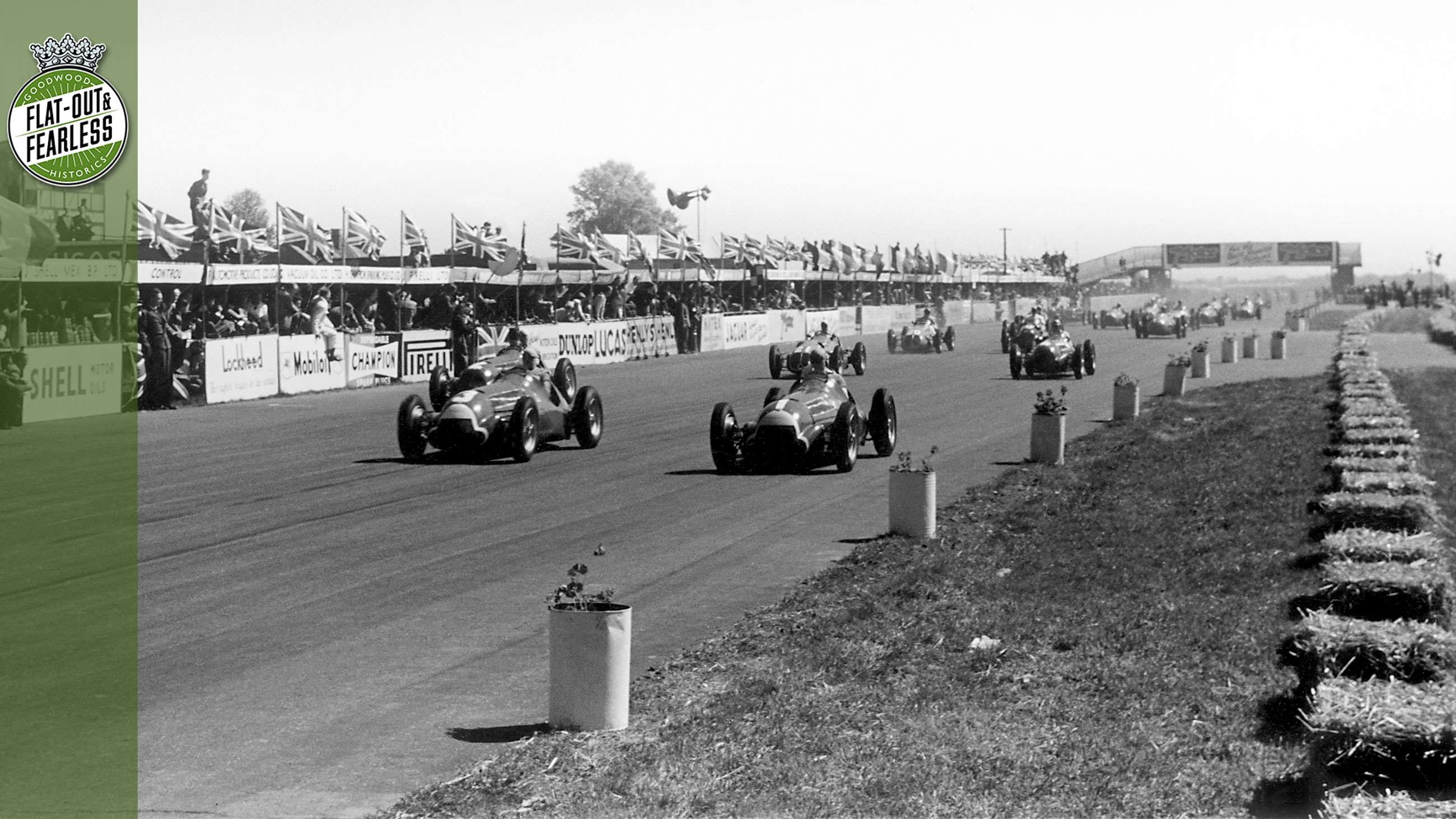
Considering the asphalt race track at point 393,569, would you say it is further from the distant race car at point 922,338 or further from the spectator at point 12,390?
the distant race car at point 922,338

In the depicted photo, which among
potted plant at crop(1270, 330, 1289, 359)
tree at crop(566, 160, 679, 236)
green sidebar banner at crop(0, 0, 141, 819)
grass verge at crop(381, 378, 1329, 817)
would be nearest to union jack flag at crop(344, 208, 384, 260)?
green sidebar banner at crop(0, 0, 141, 819)

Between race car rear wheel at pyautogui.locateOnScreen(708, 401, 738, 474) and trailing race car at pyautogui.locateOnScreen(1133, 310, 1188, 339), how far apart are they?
155ft

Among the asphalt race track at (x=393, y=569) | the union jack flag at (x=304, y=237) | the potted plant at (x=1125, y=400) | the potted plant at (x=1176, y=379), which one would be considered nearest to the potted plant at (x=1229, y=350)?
the potted plant at (x=1176, y=379)

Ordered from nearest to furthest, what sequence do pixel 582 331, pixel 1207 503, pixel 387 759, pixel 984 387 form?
pixel 387 759
pixel 1207 503
pixel 984 387
pixel 582 331

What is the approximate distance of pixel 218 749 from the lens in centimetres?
749

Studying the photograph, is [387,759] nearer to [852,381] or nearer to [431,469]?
[431,469]

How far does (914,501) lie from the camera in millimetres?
13812

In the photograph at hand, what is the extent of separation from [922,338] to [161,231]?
90.7 feet

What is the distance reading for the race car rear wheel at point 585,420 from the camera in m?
22.1

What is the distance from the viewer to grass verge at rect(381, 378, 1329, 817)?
21.9ft

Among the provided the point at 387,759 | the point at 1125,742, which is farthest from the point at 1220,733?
the point at 387,759

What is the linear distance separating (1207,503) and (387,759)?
10384mm

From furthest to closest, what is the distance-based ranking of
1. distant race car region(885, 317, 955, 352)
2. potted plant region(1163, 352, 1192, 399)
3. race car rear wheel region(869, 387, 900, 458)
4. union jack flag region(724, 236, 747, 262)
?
1. union jack flag region(724, 236, 747, 262)
2. distant race car region(885, 317, 955, 352)
3. potted plant region(1163, 352, 1192, 399)
4. race car rear wheel region(869, 387, 900, 458)

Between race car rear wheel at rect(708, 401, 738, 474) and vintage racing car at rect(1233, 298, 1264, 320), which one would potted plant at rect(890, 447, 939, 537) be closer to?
race car rear wheel at rect(708, 401, 738, 474)
